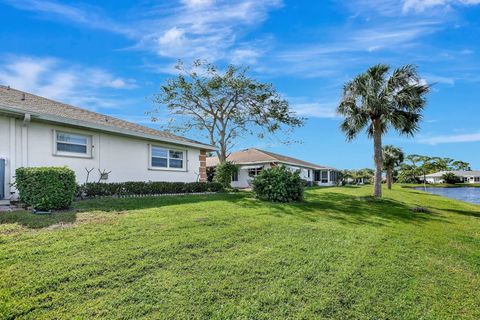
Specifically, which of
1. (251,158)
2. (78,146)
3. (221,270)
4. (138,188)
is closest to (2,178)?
(78,146)

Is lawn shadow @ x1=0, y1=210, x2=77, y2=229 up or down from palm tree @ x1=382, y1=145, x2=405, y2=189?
down

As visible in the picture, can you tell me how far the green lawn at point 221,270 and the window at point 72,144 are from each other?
475 centimetres

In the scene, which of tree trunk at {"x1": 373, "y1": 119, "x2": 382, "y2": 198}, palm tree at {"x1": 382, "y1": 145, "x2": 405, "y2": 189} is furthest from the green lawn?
palm tree at {"x1": 382, "y1": 145, "x2": 405, "y2": 189}

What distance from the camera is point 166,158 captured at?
1606cm

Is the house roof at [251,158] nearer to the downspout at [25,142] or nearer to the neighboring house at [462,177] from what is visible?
the downspout at [25,142]

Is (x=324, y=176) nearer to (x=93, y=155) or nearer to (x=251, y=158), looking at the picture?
(x=251, y=158)

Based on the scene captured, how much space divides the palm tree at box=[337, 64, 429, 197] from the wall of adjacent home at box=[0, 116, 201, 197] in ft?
36.4

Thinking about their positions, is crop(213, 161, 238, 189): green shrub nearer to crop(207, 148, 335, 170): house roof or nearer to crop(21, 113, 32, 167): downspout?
crop(207, 148, 335, 170): house roof

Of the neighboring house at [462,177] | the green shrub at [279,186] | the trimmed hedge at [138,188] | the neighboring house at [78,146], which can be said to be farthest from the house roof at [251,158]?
the neighboring house at [462,177]

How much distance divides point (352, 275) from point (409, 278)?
1.02 m

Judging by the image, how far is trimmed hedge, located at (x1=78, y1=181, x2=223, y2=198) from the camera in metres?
11.0

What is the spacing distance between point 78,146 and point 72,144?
25 centimetres

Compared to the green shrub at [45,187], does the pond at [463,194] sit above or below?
below

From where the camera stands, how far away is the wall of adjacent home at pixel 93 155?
31.3 ft
